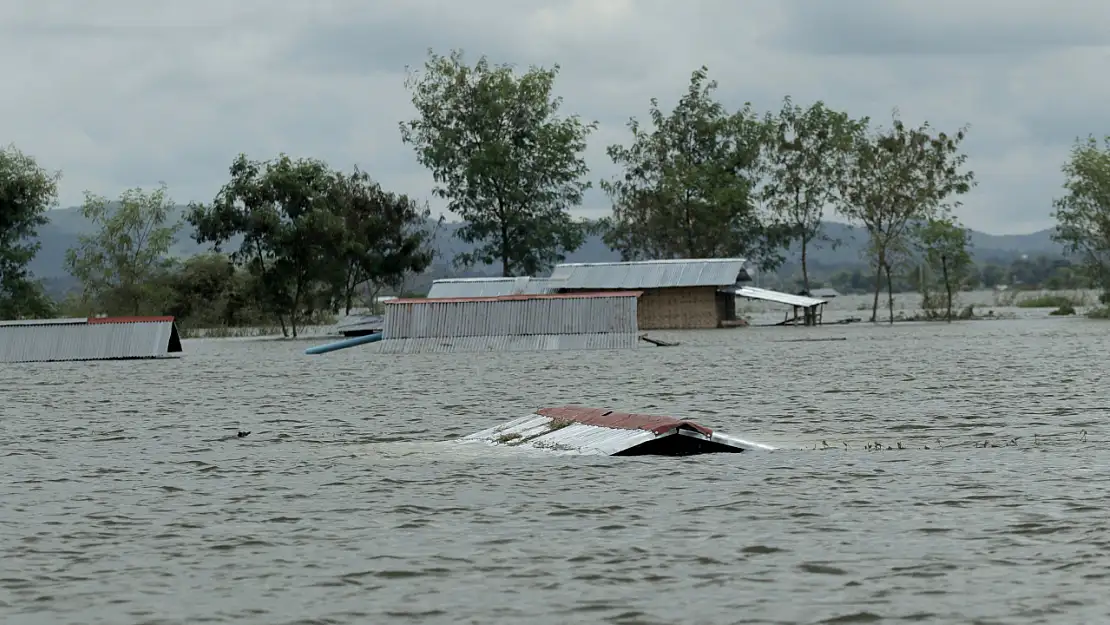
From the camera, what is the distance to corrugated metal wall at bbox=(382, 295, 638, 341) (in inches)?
1972

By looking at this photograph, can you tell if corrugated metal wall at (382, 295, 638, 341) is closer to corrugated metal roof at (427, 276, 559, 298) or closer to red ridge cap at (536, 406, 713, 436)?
corrugated metal roof at (427, 276, 559, 298)

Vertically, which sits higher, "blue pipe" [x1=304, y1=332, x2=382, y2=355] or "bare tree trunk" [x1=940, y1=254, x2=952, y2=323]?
"bare tree trunk" [x1=940, y1=254, x2=952, y2=323]

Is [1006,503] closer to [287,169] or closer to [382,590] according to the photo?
[382,590]

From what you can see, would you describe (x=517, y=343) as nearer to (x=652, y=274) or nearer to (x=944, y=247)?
(x=652, y=274)

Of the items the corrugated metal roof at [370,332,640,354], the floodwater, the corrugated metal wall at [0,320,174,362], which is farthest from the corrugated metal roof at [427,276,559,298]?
the floodwater

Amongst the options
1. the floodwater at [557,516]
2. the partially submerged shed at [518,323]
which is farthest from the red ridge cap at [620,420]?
the partially submerged shed at [518,323]

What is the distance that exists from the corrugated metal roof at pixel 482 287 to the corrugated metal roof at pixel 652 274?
2.68 metres

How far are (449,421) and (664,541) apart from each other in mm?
11692

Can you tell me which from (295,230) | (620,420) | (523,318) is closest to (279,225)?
(295,230)

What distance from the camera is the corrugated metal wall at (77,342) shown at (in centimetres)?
5034

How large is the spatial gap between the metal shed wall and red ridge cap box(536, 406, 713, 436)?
1163 inches

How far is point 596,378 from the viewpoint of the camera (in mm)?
32906

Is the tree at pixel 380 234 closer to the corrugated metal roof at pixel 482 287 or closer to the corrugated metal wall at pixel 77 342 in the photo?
the corrugated metal roof at pixel 482 287

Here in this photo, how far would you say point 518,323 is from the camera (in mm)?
50156
